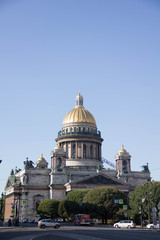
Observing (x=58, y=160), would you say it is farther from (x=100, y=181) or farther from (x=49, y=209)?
(x=49, y=209)

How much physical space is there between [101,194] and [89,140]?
3819cm

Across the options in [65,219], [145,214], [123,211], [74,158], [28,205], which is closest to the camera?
[145,214]

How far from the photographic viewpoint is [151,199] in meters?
71.0

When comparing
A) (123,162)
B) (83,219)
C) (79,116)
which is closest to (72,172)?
(123,162)

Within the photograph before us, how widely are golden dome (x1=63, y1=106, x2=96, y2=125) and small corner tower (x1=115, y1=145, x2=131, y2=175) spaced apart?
55.1 ft

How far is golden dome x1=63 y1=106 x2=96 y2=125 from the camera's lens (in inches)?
4631

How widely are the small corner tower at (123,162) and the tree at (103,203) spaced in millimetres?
27300

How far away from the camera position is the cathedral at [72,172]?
101 metres

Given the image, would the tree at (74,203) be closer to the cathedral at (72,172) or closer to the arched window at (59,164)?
the cathedral at (72,172)

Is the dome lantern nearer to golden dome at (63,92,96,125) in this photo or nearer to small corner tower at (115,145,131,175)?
golden dome at (63,92,96,125)

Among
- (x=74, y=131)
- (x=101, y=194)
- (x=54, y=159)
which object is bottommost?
(x=101, y=194)

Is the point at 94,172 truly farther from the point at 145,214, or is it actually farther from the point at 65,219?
the point at 145,214

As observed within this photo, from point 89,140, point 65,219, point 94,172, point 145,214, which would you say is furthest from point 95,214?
point 89,140

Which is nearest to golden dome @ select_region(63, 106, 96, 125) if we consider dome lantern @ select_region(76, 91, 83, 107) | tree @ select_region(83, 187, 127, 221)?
dome lantern @ select_region(76, 91, 83, 107)
